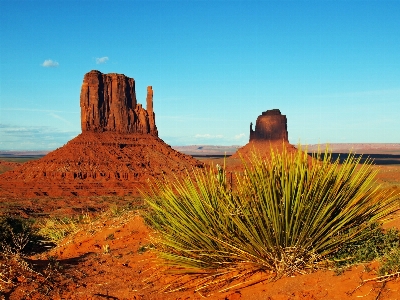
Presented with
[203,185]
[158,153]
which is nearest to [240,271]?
[203,185]

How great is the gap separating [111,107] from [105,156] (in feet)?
47.0

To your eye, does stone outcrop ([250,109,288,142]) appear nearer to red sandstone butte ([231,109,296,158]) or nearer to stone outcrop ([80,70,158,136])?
red sandstone butte ([231,109,296,158])

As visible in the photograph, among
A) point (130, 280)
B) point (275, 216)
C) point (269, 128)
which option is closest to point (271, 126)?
point (269, 128)

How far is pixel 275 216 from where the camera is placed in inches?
185

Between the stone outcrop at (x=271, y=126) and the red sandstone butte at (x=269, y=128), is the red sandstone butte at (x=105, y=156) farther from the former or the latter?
the stone outcrop at (x=271, y=126)

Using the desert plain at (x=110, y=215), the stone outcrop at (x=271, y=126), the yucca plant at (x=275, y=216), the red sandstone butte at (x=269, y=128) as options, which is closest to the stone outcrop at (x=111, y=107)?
the desert plain at (x=110, y=215)

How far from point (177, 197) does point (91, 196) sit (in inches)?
1544

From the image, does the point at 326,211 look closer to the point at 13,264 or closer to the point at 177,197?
the point at 177,197

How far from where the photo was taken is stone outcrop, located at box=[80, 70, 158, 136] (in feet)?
210

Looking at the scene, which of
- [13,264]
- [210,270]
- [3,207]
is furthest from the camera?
[3,207]

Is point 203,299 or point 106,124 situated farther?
point 106,124

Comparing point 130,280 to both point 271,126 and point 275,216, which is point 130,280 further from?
point 271,126

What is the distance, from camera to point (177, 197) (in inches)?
232

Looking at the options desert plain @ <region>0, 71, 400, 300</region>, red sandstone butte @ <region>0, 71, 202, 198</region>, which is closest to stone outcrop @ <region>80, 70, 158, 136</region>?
red sandstone butte @ <region>0, 71, 202, 198</region>
